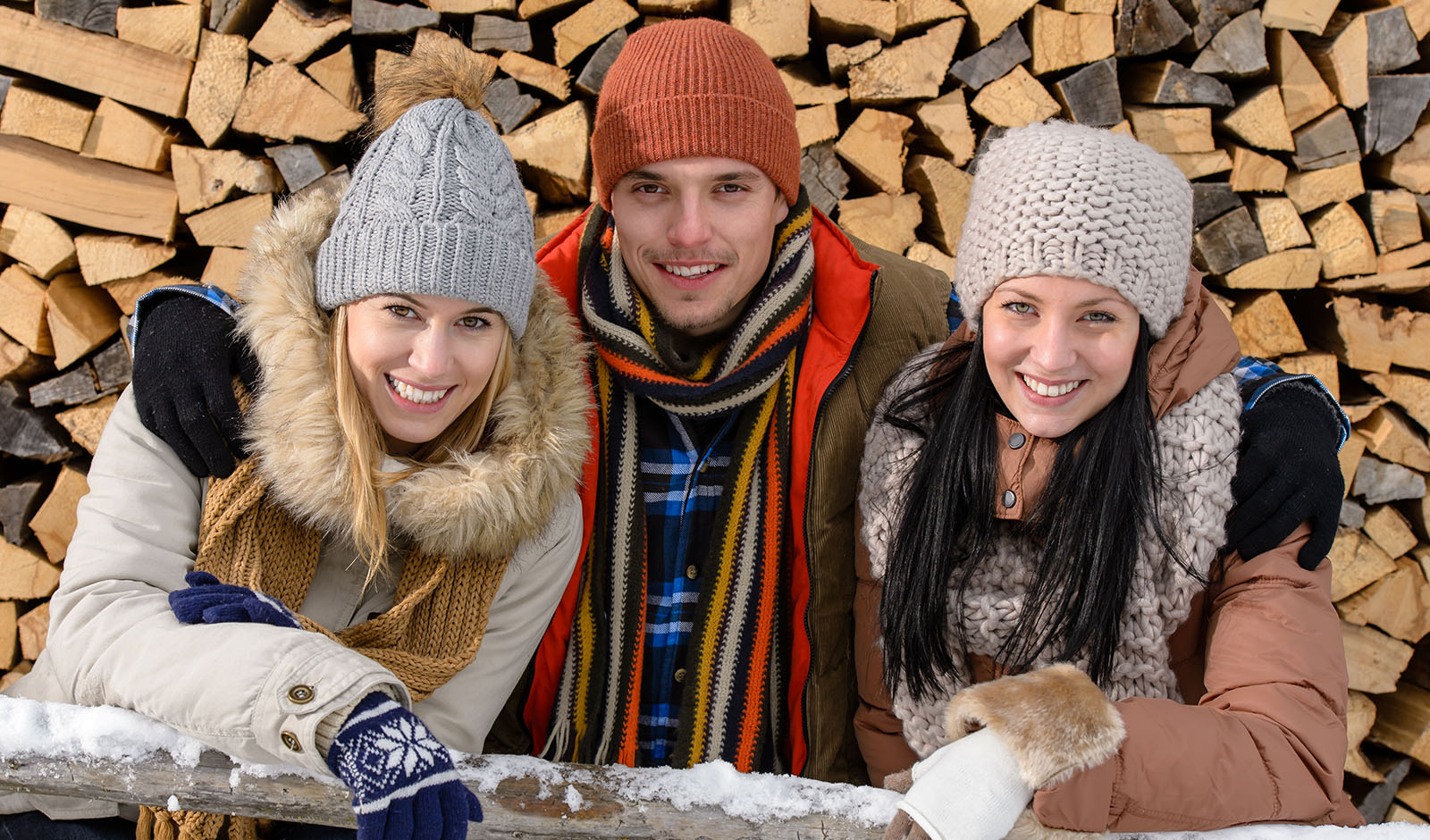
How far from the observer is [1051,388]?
65.9 inches

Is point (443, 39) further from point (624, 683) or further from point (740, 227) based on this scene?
point (624, 683)

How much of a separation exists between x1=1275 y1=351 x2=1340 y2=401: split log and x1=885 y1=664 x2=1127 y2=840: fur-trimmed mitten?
184 centimetres

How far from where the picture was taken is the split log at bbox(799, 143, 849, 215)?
2707mm

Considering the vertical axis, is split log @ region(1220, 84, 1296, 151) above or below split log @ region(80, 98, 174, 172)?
above

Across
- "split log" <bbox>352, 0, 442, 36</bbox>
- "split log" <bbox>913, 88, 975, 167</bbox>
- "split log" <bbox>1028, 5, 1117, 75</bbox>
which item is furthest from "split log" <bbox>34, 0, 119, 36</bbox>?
"split log" <bbox>1028, 5, 1117, 75</bbox>

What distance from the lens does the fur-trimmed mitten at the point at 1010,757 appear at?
133 centimetres

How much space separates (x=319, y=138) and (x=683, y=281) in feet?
3.98

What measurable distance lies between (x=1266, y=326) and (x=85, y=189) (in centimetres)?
323

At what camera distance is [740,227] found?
6.54ft

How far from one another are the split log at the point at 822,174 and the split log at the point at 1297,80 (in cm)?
124

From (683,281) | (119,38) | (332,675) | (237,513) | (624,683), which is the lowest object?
(624,683)

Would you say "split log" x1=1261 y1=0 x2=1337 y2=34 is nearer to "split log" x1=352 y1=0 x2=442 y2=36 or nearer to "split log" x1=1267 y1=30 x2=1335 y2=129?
"split log" x1=1267 y1=30 x2=1335 y2=129

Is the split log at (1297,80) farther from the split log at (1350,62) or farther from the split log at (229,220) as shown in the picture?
the split log at (229,220)

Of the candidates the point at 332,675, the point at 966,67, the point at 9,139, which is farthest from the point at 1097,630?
the point at 9,139
